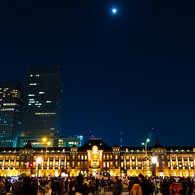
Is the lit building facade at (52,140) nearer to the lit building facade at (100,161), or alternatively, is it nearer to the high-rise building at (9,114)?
the high-rise building at (9,114)

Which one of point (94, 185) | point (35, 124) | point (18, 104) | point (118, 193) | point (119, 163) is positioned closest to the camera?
point (118, 193)

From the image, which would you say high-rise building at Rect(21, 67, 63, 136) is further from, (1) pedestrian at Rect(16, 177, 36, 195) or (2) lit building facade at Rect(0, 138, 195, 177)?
(1) pedestrian at Rect(16, 177, 36, 195)

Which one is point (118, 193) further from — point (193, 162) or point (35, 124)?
point (35, 124)

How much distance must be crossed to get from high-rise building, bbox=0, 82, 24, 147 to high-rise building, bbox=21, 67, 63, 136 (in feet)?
39.1

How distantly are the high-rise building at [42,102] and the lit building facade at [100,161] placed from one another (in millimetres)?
66208

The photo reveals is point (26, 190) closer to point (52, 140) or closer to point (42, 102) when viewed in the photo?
point (52, 140)

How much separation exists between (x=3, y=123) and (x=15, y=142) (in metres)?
17.7

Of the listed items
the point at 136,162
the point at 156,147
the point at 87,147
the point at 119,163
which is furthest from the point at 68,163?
the point at 156,147

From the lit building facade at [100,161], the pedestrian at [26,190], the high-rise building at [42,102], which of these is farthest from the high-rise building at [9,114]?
the pedestrian at [26,190]

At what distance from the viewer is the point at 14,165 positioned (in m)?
112

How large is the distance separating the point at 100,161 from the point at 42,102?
302ft

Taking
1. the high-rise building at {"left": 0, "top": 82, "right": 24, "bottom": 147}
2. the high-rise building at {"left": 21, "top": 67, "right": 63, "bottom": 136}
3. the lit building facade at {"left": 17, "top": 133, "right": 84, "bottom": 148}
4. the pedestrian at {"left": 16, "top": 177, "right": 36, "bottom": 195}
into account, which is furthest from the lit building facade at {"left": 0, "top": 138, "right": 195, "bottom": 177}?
the pedestrian at {"left": 16, "top": 177, "right": 36, "bottom": 195}

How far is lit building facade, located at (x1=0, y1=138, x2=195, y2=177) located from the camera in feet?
358

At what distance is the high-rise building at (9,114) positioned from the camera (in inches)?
7185
